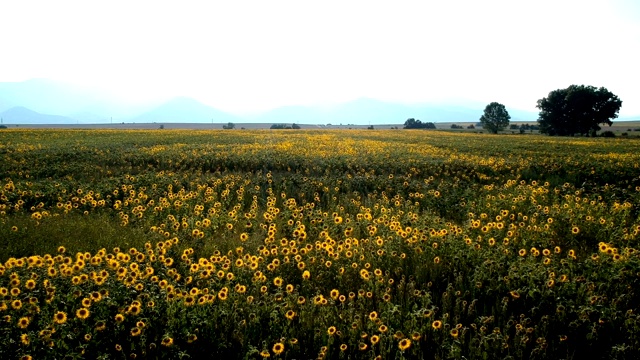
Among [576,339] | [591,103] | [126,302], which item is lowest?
[576,339]

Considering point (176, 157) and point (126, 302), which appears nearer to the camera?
point (126, 302)

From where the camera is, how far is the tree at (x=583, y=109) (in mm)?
69625

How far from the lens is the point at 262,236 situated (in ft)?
26.5

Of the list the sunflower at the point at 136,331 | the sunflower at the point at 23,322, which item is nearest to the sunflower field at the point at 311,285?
the sunflower at the point at 136,331

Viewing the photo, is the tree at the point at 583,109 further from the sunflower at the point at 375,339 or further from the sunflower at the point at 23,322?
the sunflower at the point at 23,322

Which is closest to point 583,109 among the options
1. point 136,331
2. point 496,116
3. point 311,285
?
point 496,116

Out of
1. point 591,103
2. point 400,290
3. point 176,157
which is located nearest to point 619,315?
point 400,290

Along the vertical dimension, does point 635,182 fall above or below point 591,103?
below

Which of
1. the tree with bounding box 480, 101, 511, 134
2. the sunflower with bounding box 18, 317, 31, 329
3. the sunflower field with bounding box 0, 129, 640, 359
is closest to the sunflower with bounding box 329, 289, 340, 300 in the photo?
the sunflower field with bounding box 0, 129, 640, 359

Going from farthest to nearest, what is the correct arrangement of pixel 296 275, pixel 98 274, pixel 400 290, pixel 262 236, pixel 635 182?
pixel 635 182 → pixel 262 236 → pixel 296 275 → pixel 400 290 → pixel 98 274

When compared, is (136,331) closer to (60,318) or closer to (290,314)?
(60,318)

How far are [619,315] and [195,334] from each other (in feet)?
15.5

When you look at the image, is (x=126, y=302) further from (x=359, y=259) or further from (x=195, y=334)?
(x=359, y=259)

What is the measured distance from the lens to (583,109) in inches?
2768
